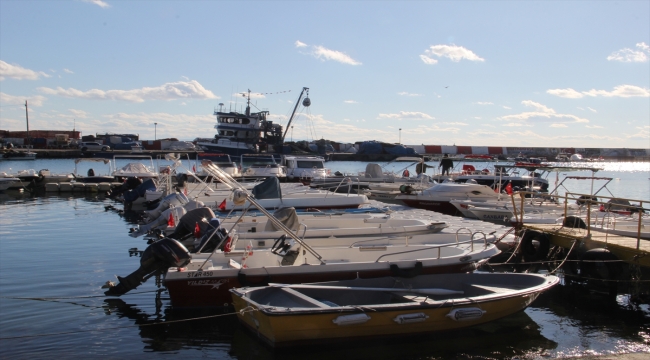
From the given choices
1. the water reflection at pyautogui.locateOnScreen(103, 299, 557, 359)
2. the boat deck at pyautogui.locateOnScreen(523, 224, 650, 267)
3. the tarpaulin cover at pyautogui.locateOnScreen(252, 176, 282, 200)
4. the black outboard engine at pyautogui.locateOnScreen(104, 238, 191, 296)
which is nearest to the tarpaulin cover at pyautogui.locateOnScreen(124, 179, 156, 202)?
the tarpaulin cover at pyautogui.locateOnScreen(252, 176, 282, 200)

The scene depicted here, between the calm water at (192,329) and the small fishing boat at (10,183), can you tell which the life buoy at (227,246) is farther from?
the small fishing boat at (10,183)

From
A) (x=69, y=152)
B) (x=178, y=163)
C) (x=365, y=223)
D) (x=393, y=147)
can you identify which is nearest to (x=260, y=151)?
(x=69, y=152)

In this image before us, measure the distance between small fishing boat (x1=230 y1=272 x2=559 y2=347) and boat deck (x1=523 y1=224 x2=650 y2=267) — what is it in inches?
120

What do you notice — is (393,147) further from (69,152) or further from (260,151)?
(69,152)

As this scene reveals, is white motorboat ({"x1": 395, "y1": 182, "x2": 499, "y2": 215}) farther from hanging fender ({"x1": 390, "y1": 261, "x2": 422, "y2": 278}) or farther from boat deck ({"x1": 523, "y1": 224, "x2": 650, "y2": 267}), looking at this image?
hanging fender ({"x1": 390, "y1": 261, "x2": 422, "y2": 278})

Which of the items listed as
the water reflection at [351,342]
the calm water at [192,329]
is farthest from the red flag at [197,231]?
the water reflection at [351,342]

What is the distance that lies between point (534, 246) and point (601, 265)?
269 centimetres

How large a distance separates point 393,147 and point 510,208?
102 meters

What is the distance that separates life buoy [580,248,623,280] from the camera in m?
12.3

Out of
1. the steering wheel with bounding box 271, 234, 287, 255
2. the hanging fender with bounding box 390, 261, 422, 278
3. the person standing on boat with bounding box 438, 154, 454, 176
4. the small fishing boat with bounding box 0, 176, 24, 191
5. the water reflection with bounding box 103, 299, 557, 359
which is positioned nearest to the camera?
the water reflection with bounding box 103, 299, 557, 359

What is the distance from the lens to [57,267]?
15492 mm

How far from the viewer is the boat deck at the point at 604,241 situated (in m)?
12.2

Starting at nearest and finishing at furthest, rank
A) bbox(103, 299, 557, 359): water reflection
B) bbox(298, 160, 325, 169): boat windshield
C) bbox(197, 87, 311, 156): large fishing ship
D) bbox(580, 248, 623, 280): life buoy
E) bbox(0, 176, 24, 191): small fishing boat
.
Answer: bbox(103, 299, 557, 359): water reflection
bbox(580, 248, 623, 280): life buoy
bbox(0, 176, 24, 191): small fishing boat
bbox(298, 160, 325, 169): boat windshield
bbox(197, 87, 311, 156): large fishing ship

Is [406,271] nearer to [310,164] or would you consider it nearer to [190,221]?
[190,221]
